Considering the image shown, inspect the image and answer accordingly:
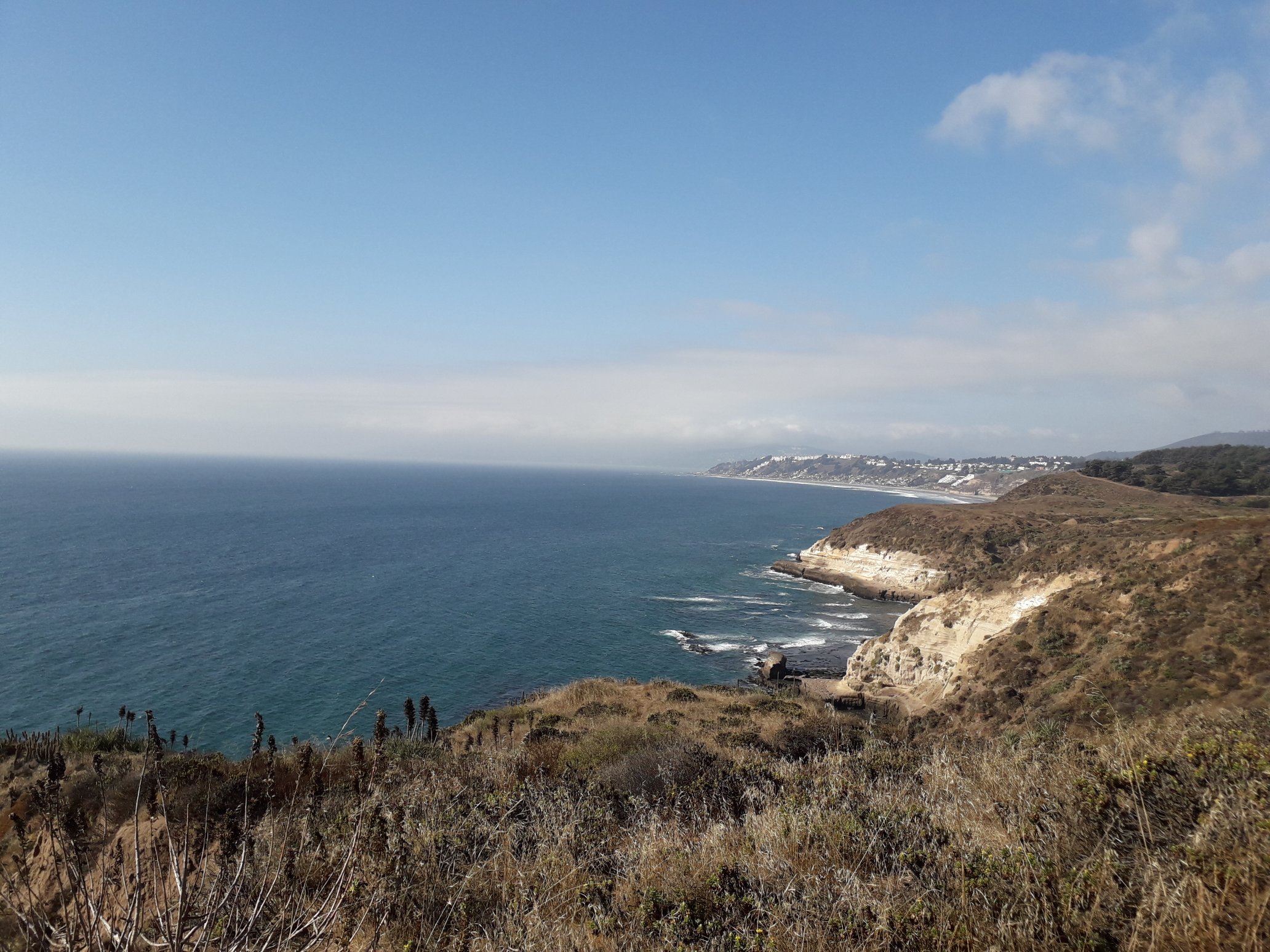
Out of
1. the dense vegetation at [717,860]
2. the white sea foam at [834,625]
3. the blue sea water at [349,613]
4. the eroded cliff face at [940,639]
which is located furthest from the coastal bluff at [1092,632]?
the white sea foam at [834,625]

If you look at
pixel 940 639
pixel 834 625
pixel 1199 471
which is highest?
pixel 1199 471

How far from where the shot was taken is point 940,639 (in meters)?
35.2

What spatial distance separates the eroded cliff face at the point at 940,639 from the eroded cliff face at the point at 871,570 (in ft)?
84.2

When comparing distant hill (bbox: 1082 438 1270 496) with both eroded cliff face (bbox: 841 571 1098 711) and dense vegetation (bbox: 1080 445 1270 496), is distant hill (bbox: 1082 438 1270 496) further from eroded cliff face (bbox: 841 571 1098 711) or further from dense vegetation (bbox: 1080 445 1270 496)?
eroded cliff face (bbox: 841 571 1098 711)

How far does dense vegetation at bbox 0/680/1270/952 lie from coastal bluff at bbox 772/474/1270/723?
764cm

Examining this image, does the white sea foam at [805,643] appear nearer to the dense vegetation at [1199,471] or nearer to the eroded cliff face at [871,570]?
the eroded cliff face at [871,570]

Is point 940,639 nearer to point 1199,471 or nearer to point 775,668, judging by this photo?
point 775,668

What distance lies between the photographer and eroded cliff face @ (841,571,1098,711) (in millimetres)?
32000

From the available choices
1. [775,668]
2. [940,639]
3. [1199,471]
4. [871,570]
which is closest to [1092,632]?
Result: [940,639]

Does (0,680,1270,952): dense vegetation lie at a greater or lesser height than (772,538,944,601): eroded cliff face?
greater

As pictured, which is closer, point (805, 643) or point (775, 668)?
point (775, 668)

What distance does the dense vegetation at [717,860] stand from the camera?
3521 millimetres

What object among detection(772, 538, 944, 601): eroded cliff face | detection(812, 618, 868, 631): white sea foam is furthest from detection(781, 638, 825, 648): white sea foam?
detection(772, 538, 944, 601): eroded cliff face

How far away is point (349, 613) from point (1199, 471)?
10408cm
